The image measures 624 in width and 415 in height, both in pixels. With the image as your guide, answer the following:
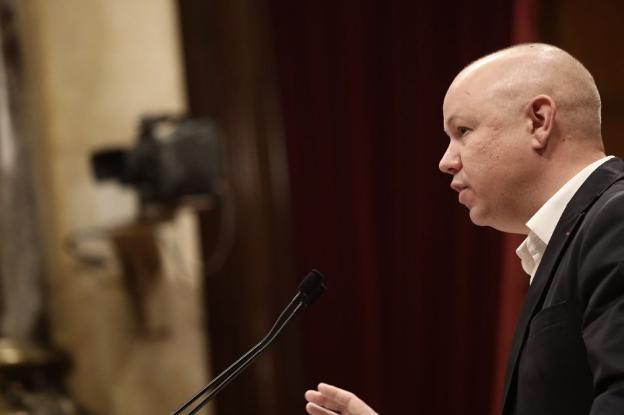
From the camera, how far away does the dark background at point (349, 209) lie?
284cm

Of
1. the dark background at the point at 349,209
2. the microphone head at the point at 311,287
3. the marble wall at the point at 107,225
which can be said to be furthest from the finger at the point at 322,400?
the marble wall at the point at 107,225

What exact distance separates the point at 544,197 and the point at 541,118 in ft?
0.33

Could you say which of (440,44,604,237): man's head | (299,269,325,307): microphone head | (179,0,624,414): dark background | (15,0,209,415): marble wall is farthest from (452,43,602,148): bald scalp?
(15,0,209,415): marble wall

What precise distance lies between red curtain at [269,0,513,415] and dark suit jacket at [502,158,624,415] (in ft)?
5.94

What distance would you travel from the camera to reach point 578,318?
0.91 meters

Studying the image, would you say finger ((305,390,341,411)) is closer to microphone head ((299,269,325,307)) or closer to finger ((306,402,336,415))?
finger ((306,402,336,415))

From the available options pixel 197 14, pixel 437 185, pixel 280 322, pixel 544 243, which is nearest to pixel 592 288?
Result: pixel 544 243

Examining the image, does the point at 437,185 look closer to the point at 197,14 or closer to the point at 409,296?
the point at 409,296

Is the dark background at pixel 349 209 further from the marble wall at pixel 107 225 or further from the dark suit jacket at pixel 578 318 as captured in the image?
the dark suit jacket at pixel 578 318

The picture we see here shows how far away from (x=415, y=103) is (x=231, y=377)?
1.92 metres

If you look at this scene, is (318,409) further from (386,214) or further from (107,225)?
(107,225)

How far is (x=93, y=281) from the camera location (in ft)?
10.4

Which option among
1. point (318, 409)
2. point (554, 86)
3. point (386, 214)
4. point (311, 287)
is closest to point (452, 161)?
point (554, 86)

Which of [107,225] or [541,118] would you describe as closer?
[541,118]
